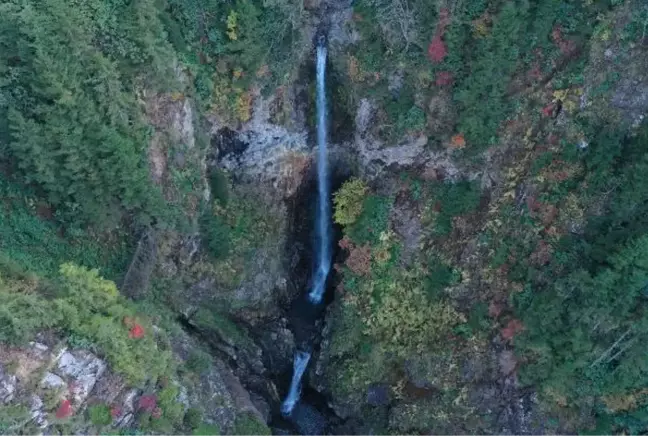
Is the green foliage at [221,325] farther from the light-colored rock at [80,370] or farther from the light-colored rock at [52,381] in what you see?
the light-colored rock at [52,381]

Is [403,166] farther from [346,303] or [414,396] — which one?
[414,396]

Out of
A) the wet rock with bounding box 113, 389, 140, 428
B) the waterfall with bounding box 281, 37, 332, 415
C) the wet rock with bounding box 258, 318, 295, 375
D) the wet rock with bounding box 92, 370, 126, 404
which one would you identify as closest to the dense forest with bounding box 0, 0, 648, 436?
the wet rock with bounding box 113, 389, 140, 428

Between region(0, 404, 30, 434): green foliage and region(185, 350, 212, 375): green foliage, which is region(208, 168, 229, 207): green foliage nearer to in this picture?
region(185, 350, 212, 375): green foliage

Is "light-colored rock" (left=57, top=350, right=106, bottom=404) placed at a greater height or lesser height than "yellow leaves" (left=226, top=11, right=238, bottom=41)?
lesser

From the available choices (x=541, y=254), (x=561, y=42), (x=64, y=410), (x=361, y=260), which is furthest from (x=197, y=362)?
(x=561, y=42)

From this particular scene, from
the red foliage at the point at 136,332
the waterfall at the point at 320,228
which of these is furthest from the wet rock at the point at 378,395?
the red foliage at the point at 136,332

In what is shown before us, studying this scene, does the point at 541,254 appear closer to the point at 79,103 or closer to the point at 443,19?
the point at 443,19

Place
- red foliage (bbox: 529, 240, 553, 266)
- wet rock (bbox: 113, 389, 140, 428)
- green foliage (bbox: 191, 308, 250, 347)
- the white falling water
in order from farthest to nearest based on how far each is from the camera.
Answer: the white falling water, green foliage (bbox: 191, 308, 250, 347), red foliage (bbox: 529, 240, 553, 266), wet rock (bbox: 113, 389, 140, 428)
